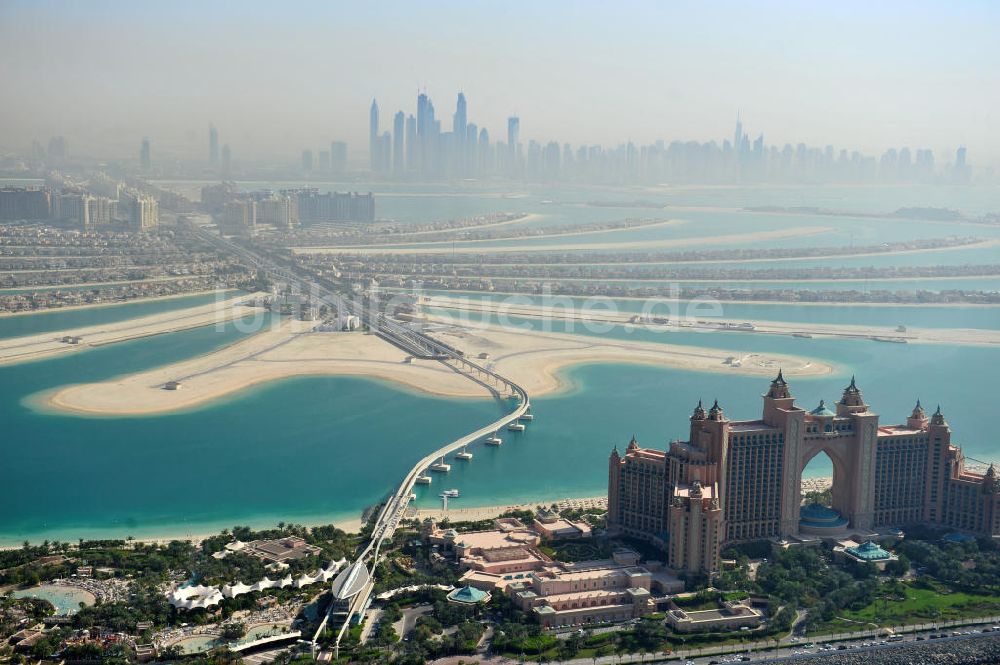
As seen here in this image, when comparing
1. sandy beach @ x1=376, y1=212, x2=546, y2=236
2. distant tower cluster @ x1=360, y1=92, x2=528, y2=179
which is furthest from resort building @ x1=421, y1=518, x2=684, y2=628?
distant tower cluster @ x1=360, y1=92, x2=528, y2=179

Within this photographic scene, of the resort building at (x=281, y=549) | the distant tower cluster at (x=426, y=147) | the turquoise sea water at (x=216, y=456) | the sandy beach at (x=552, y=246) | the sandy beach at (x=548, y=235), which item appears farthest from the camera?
the distant tower cluster at (x=426, y=147)

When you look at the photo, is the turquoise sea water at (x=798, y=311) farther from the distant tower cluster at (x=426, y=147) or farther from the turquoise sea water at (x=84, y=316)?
the distant tower cluster at (x=426, y=147)

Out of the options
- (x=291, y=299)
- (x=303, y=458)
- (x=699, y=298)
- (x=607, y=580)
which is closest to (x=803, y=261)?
(x=699, y=298)

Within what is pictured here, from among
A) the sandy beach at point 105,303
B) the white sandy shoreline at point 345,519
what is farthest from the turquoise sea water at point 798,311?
the white sandy shoreline at point 345,519

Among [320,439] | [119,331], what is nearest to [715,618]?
[320,439]

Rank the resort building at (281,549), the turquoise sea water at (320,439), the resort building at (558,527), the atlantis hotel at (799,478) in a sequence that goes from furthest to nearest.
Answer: the turquoise sea water at (320,439) → the resort building at (558,527) → the atlantis hotel at (799,478) → the resort building at (281,549)

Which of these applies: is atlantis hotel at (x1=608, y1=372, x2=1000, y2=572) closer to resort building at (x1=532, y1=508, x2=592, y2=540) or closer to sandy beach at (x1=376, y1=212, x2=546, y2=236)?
resort building at (x1=532, y1=508, x2=592, y2=540)

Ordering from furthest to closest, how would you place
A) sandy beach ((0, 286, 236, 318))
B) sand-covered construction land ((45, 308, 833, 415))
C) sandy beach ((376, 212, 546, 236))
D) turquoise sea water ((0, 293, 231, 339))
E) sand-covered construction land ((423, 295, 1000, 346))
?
1. sandy beach ((376, 212, 546, 236))
2. sandy beach ((0, 286, 236, 318))
3. sand-covered construction land ((423, 295, 1000, 346))
4. turquoise sea water ((0, 293, 231, 339))
5. sand-covered construction land ((45, 308, 833, 415))
